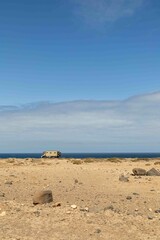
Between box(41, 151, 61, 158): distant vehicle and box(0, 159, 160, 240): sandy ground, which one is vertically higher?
box(41, 151, 61, 158): distant vehicle


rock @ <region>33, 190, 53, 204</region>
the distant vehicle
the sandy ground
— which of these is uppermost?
the distant vehicle

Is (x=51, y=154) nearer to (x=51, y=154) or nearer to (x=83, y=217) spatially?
(x=51, y=154)

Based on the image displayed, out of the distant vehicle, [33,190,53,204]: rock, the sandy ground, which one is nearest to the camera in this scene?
the sandy ground

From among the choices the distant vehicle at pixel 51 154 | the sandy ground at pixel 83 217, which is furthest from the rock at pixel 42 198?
the distant vehicle at pixel 51 154

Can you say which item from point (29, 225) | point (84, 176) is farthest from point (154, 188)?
point (29, 225)

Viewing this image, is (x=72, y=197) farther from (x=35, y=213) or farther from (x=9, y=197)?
(x=35, y=213)

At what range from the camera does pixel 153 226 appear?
45.1 ft

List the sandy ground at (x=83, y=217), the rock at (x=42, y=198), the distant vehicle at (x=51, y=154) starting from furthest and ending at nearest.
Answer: the distant vehicle at (x=51, y=154), the rock at (x=42, y=198), the sandy ground at (x=83, y=217)

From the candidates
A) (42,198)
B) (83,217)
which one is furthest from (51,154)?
(83,217)

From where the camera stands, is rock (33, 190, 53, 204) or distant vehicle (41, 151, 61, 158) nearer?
rock (33, 190, 53, 204)

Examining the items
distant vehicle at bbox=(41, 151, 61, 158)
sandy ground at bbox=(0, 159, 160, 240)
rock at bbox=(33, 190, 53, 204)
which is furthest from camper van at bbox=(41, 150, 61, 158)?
rock at bbox=(33, 190, 53, 204)

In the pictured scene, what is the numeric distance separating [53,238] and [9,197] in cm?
975

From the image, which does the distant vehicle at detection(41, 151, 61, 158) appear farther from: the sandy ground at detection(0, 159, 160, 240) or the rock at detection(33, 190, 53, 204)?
the rock at detection(33, 190, 53, 204)

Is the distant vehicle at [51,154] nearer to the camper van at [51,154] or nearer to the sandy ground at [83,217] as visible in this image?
the camper van at [51,154]
